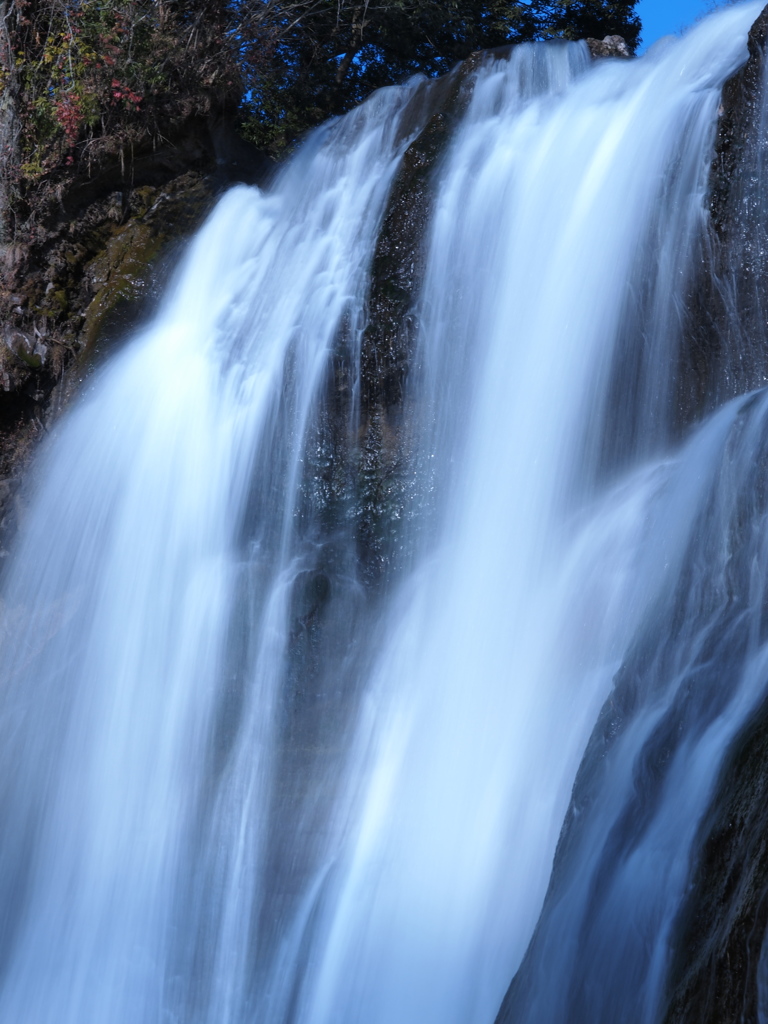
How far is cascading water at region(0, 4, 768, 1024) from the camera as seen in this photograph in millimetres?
4336

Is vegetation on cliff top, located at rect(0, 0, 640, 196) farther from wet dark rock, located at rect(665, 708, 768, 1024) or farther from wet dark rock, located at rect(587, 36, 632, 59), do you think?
wet dark rock, located at rect(665, 708, 768, 1024)

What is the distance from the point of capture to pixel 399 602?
602cm

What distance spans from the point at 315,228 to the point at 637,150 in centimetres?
239

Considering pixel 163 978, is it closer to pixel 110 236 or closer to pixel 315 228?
pixel 315 228

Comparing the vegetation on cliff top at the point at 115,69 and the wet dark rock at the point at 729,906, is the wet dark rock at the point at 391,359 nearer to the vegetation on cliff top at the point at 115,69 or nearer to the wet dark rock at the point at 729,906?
the vegetation on cliff top at the point at 115,69

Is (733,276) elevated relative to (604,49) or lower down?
lower down

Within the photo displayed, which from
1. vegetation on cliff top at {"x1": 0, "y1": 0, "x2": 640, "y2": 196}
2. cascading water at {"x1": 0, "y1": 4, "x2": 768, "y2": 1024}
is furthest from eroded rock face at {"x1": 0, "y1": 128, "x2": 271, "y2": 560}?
cascading water at {"x1": 0, "y1": 4, "x2": 768, "y2": 1024}

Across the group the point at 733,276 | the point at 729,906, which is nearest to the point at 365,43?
the point at 733,276

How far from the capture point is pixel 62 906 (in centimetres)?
605

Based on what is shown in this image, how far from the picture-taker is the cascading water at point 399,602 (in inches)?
171

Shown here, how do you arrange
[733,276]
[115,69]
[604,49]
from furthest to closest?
[115,69], [604,49], [733,276]

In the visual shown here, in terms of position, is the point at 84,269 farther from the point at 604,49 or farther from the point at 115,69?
the point at 604,49

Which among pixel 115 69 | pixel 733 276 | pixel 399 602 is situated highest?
pixel 115 69

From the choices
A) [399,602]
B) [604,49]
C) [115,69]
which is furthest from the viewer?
[115,69]
